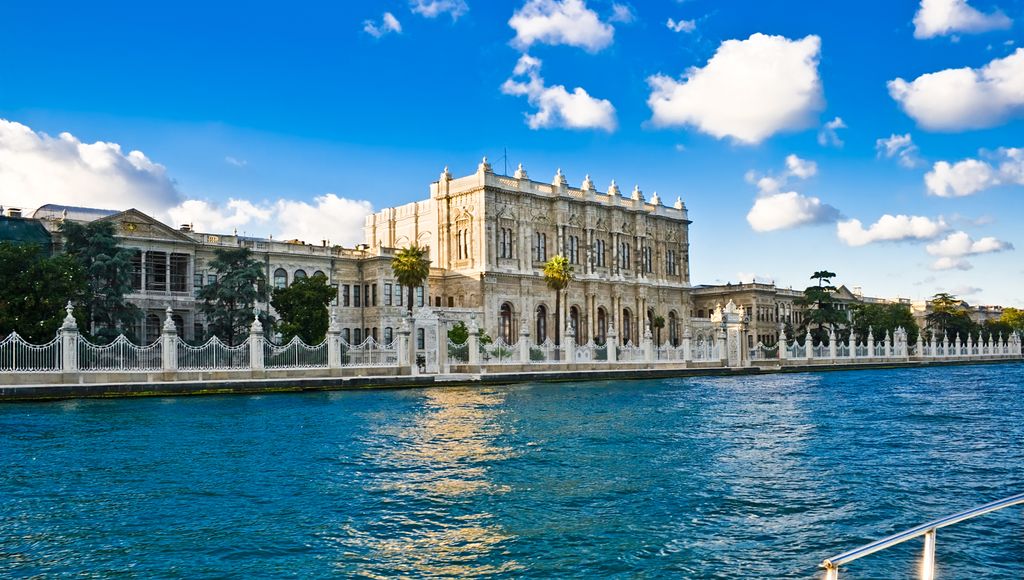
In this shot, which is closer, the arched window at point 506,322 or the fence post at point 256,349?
the fence post at point 256,349

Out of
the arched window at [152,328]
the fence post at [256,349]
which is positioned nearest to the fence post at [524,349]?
the fence post at [256,349]

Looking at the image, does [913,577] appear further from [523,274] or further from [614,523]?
[523,274]

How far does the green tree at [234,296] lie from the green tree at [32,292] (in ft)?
30.5

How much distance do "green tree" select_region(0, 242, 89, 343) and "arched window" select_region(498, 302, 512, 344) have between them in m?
32.7

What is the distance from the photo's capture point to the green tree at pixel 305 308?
141ft

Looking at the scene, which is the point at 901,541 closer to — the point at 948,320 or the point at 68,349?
the point at 68,349

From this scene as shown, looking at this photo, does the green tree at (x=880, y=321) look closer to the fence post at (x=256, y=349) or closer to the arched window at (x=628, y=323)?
the arched window at (x=628, y=323)

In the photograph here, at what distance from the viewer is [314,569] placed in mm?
9703

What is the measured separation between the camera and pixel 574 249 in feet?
231

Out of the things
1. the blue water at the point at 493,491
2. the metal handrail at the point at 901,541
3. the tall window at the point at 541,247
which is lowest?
the blue water at the point at 493,491

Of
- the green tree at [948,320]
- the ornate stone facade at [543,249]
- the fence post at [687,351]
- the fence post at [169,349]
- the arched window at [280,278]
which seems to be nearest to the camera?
the fence post at [169,349]

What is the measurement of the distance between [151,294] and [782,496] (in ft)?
137

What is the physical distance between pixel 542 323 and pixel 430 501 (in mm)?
54467

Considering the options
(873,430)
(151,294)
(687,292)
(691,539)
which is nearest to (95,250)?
(151,294)
